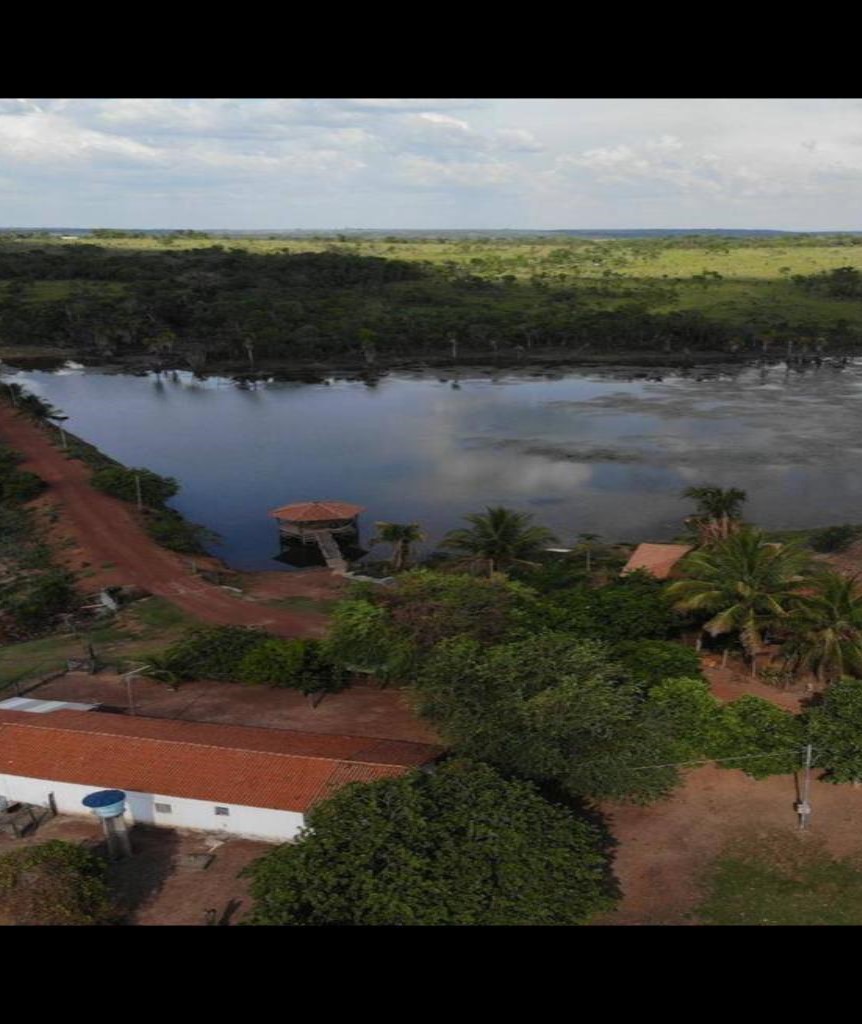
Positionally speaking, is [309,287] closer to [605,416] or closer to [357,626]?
[605,416]

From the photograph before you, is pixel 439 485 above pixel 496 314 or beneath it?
beneath

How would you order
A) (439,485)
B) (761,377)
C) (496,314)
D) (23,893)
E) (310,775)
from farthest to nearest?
(496,314) < (761,377) < (439,485) < (310,775) < (23,893)

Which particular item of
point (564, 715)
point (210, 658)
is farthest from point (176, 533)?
point (564, 715)

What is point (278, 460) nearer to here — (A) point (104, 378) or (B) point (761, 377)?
(A) point (104, 378)

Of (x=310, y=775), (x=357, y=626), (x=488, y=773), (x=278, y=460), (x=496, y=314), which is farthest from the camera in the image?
(x=496, y=314)

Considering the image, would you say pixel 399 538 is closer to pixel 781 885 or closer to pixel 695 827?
pixel 695 827

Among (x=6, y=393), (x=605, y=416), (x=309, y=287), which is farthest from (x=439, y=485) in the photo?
(x=309, y=287)

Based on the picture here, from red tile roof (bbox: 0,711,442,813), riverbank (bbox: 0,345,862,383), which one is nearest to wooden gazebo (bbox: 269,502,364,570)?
red tile roof (bbox: 0,711,442,813)

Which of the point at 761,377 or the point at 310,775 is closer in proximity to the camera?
the point at 310,775
